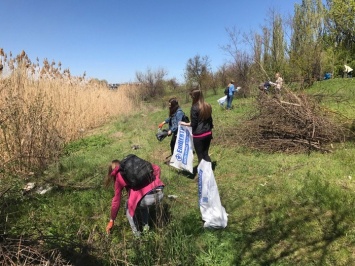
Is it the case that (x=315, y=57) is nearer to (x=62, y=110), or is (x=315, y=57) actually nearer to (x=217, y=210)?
(x=62, y=110)

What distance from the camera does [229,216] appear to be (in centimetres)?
445

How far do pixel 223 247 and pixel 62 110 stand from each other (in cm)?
842

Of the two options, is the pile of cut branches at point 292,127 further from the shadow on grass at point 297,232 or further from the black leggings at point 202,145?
the shadow on grass at point 297,232

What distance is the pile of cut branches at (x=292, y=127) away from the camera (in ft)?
22.7

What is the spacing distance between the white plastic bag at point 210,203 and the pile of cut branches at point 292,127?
3.51 metres

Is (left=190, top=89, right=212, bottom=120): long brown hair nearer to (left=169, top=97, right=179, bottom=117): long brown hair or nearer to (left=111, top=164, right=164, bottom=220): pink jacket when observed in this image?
(left=169, top=97, right=179, bottom=117): long brown hair

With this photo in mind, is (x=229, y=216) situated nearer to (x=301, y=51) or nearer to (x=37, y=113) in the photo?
(x=37, y=113)

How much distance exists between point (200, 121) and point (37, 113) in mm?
3629

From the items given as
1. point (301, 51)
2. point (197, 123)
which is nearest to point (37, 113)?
point (197, 123)

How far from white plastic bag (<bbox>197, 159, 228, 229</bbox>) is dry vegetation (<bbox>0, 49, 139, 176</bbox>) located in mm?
2275

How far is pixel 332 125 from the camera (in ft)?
23.2

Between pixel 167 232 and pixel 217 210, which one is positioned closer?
pixel 167 232

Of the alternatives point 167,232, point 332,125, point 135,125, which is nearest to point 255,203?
point 167,232

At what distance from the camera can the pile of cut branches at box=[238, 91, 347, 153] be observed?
692cm
